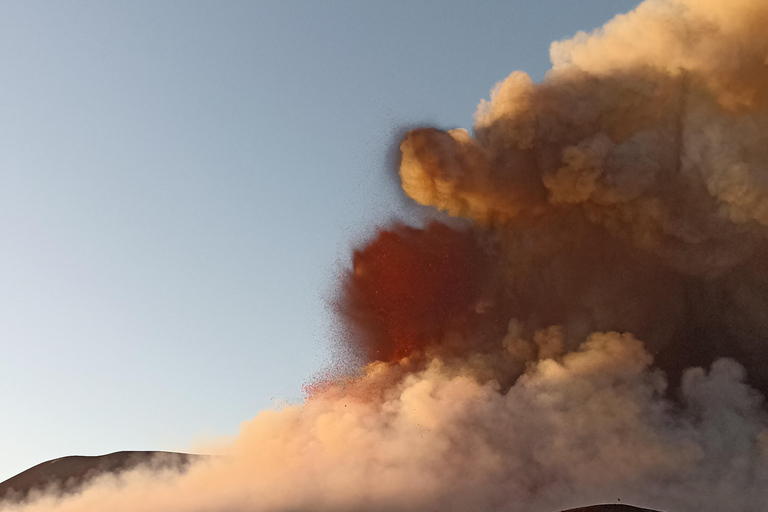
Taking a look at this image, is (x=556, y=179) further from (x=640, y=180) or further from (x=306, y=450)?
(x=306, y=450)

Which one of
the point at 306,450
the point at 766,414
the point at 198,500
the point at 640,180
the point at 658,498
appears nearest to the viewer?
the point at 658,498

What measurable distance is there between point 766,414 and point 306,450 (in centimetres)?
2442

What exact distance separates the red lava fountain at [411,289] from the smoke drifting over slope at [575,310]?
12 centimetres

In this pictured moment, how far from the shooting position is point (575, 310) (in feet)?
141

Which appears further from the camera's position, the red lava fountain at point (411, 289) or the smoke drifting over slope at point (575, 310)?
the red lava fountain at point (411, 289)

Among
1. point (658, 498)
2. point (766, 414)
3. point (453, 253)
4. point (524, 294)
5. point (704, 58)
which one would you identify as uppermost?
point (704, 58)

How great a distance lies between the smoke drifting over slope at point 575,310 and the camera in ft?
123

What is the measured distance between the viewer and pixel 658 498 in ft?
113

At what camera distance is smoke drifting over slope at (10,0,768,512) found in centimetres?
3741

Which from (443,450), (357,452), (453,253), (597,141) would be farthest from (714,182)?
(357,452)

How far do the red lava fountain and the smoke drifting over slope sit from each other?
12 centimetres

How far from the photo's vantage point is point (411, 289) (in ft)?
150

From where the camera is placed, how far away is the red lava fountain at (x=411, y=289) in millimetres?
45188

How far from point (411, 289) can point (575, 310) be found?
9.65m
